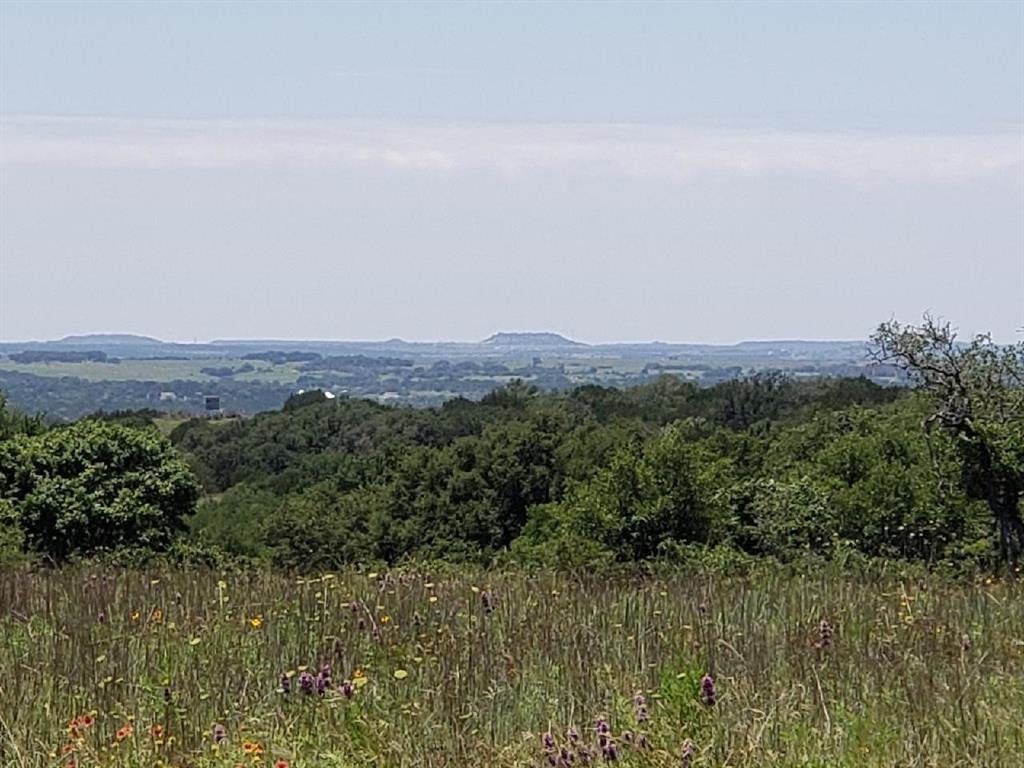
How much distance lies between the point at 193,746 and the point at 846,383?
90652 mm

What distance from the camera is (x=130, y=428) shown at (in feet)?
93.8

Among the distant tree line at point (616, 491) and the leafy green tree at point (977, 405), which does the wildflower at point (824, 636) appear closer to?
the distant tree line at point (616, 491)

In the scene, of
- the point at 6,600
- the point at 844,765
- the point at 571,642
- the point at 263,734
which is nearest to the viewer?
the point at 844,765

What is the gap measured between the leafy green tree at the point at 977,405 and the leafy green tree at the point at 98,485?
45.2ft

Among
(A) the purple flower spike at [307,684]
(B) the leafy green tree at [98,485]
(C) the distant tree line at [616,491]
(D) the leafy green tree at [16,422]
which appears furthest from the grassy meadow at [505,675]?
(D) the leafy green tree at [16,422]

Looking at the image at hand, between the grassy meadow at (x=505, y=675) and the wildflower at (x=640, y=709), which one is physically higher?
the wildflower at (x=640, y=709)

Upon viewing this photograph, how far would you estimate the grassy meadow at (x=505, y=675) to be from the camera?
193 inches

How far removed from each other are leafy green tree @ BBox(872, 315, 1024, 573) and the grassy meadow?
6.35 metres

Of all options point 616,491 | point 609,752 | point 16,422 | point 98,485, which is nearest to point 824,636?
point 609,752

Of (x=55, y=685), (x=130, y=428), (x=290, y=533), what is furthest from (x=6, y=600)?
(x=290, y=533)

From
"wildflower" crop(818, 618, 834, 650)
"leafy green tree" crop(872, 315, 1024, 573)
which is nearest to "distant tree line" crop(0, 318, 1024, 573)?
"leafy green tree" crop(872, 315, 1024, 573)

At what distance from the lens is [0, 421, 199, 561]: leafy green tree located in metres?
24.6

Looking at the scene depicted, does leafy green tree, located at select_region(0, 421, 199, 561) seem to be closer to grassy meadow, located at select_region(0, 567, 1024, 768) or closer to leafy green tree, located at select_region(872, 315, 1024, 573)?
leafy green tree, located at select_region(872, 315, 1024, 573)

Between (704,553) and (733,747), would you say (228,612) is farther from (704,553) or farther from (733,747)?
(704,553)
